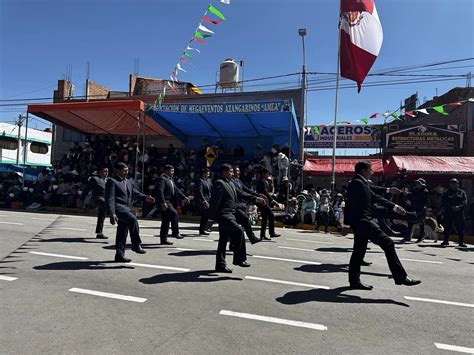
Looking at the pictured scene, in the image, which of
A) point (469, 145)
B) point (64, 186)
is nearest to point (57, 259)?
point (64, 186)

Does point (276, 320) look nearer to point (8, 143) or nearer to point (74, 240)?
point (74, 240)

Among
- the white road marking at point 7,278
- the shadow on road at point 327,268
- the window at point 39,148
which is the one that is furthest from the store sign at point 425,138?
the window at point 39,148

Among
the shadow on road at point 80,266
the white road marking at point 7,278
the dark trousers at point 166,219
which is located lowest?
the white road marking at point 7,278

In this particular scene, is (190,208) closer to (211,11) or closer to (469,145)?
(211,11)

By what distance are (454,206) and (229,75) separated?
1434 cm


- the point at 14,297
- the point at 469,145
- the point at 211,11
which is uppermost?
the point at 211,11

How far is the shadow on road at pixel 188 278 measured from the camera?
551cm

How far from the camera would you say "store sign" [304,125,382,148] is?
19562mm

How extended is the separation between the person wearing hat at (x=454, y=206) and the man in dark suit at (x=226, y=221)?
22.2 ft

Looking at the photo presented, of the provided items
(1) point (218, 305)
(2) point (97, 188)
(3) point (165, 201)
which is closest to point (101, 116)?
(2) point (97, 188)

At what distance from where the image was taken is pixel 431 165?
15.7 m

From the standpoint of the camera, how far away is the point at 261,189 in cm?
1009

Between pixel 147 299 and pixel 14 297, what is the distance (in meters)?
1.66

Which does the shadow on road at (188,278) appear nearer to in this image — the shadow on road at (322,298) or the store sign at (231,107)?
the shadow on road at (322,298)
